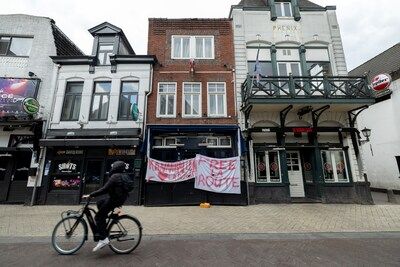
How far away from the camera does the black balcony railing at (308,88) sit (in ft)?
34.2

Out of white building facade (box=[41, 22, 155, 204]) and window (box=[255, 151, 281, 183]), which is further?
window (box=[255, 151, 281, 183])

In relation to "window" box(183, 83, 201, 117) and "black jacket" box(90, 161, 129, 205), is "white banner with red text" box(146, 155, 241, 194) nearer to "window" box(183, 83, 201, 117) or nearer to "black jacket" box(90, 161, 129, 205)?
"window" box(183, 83, 201, 117)

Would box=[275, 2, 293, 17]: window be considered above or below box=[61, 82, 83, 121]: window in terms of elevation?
above

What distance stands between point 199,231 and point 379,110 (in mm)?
15658

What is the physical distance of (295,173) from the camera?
1156 cm

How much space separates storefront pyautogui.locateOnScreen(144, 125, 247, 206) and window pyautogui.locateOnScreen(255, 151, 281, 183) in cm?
89

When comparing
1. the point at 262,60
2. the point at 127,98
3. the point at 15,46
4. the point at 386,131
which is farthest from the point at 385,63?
the point at 15,46

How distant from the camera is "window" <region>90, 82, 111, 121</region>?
1168cm

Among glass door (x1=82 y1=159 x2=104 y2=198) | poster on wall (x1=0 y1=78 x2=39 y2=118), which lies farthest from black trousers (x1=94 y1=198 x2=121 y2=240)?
poster on wall (x1=0 y1=78 x2=39 y2=118)

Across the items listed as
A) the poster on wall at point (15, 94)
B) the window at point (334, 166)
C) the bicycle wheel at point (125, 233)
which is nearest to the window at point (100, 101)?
the poster on wall at point (15, 94)

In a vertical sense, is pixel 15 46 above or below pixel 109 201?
above

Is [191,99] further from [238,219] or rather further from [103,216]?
[103,216]

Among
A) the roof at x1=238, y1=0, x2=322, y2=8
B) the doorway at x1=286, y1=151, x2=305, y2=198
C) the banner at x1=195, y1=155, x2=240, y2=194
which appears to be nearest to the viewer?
the banner at x1=195, y1=155, x2=240, y2=194

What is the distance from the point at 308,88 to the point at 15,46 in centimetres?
1598
